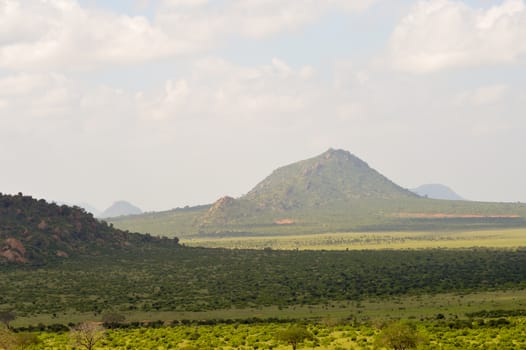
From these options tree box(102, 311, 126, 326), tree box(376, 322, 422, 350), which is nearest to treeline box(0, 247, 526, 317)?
tree box(102, 311, 126, 326)

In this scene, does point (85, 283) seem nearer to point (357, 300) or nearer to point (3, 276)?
point (3, 276)

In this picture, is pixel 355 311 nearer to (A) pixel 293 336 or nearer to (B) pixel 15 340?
(A) pixel 293 336

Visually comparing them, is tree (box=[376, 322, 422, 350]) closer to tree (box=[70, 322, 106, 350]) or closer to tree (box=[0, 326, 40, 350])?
tree (box=[70, 322, 106, 350])

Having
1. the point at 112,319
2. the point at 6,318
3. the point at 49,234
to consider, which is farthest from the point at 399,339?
the point at 49,234

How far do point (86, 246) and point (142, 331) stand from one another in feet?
246

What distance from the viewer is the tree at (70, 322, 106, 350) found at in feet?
169

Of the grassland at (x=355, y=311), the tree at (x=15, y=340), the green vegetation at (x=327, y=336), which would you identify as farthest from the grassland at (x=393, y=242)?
the tree at (x=15, y=340)

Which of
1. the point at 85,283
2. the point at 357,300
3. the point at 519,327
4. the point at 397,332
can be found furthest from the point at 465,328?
the point at 85,283

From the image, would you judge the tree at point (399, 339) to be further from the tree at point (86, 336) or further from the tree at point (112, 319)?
the tree at point (112, 319)

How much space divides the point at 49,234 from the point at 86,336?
281ft

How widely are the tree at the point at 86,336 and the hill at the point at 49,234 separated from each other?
63361 mm

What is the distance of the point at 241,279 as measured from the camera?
326 feet

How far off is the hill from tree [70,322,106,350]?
6336 centimetres

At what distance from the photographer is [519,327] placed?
54.8 metres
